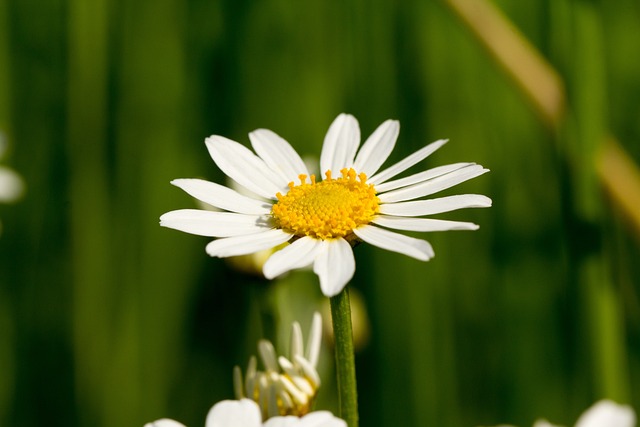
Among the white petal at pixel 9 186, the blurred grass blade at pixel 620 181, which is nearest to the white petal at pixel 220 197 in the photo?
the blurred grass blade at pixel 620 181

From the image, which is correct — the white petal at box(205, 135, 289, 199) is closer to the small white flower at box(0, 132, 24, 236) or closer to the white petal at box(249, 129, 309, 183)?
the white petal at box(249, 129, 309, 183)

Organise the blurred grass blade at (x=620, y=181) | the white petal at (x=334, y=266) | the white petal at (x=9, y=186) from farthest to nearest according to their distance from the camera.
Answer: the white petal at (x=9, y=186) → the blurred grass blade at (x=620, y=181) → the white petal at (x=334, y=266)

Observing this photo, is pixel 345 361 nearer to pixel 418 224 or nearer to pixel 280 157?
pixel 418 224

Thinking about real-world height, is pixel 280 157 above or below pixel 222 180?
Result: below

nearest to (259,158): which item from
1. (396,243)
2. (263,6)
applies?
(396,243)

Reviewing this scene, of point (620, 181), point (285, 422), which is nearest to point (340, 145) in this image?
point (285, 422)

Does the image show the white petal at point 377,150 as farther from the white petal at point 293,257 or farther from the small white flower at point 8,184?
the small white flower at point 8,184

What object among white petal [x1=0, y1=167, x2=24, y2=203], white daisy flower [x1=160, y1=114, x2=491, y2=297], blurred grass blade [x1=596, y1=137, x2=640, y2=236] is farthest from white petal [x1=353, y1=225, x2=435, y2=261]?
white petal [x1=0, y1=167, x2=24, y2=203]
